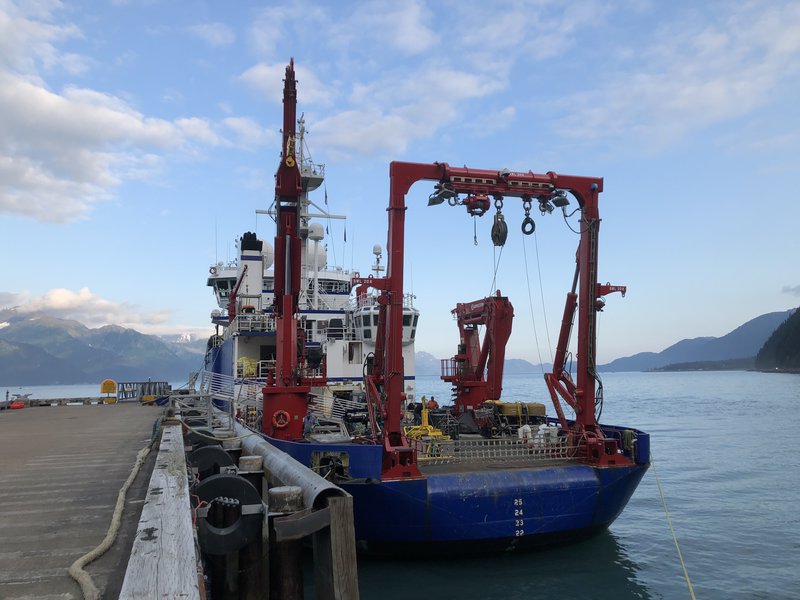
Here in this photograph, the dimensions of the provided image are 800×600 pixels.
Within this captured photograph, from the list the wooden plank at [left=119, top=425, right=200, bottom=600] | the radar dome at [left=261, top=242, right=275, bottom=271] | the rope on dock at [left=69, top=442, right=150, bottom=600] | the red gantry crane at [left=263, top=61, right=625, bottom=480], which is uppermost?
the radar dome at [left=261, top=242, right=275, bottom=271]

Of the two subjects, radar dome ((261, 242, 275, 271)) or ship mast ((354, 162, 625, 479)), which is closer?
ship mast ((354, 162, 625, 479))

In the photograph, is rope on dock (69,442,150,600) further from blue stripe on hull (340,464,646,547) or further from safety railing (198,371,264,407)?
safety railing (198,371,264,407)

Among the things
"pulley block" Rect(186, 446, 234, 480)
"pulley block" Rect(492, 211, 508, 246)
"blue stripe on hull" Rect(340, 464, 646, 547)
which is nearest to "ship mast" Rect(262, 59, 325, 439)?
"pulley block" Rect(186, 446, 234, 480)

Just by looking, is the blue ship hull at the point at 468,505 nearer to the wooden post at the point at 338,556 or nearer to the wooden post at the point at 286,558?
the wooden post at the point at 286,558

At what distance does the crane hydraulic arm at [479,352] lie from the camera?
19688 millimetres

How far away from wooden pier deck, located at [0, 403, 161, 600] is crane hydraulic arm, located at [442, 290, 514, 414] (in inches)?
450

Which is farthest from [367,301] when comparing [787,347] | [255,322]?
[787,347]

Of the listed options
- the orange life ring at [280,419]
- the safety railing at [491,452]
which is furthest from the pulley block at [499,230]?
the orange life ring at [280,419]

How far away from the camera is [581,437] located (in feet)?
42.9

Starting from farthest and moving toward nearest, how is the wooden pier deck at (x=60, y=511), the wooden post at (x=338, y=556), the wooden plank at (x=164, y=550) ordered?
the wooden post at (x=338, y=556) < the wooden pier deck at (x=60, y=511) < the wooden plank at (x=164, y=550)

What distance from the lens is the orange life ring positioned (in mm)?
14245

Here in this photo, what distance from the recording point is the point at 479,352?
2297 centimetres

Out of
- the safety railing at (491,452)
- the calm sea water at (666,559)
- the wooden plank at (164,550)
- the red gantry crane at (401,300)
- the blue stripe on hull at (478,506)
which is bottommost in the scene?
the calm sea water at (666,559)

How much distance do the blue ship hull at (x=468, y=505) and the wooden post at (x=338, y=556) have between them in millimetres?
4754
